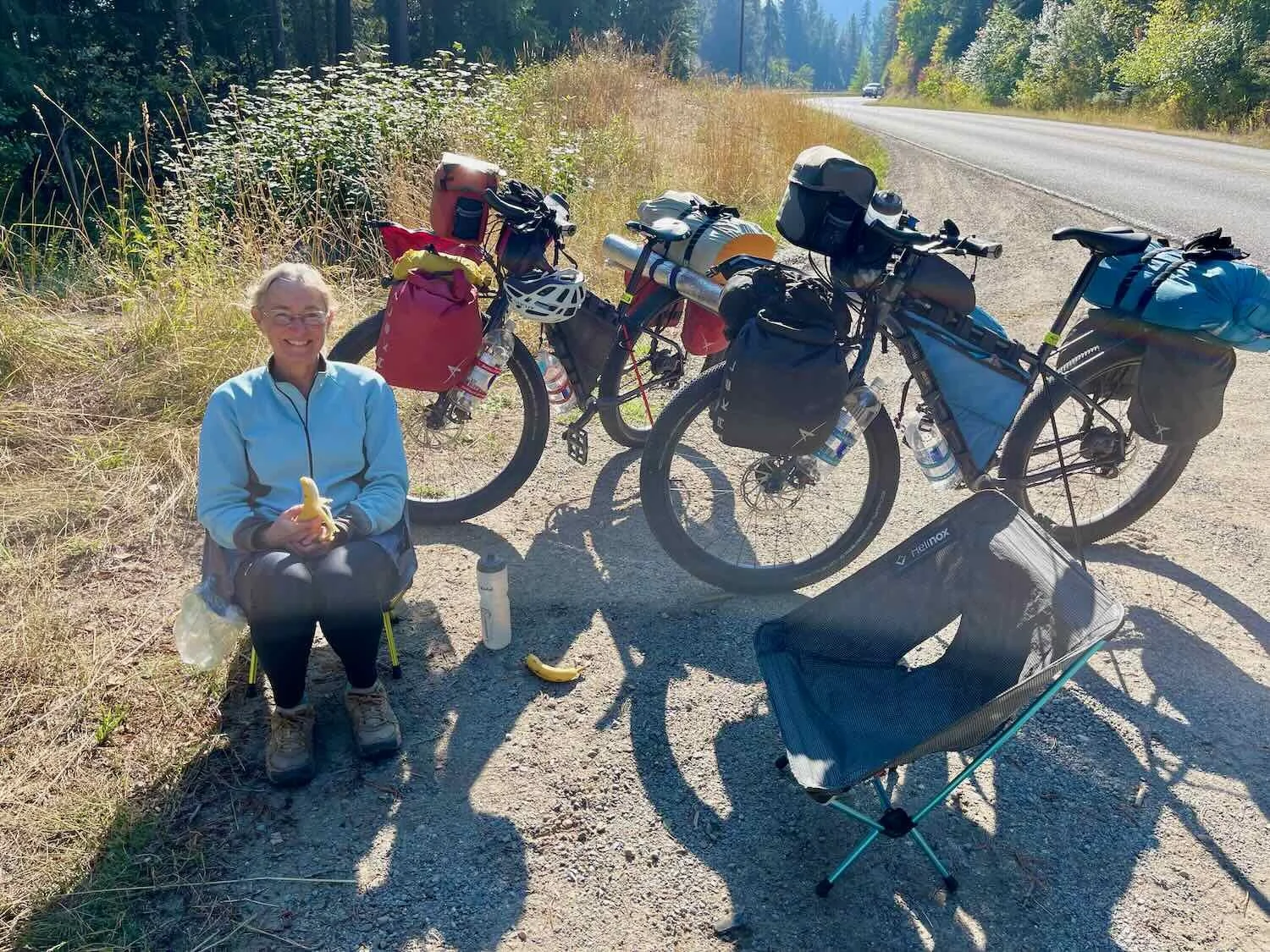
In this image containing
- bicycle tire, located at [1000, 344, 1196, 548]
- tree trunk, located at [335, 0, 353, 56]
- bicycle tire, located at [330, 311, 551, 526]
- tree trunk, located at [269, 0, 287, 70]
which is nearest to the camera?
bicycle tire, located at [1000, 344, 1196, 548]

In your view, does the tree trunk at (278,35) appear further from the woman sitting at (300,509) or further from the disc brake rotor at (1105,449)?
the disc brake rotor at (1105,449)

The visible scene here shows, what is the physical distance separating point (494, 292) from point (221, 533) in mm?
1563

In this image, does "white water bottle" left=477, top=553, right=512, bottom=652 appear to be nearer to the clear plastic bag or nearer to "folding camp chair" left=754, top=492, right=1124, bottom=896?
the clear plastic bag

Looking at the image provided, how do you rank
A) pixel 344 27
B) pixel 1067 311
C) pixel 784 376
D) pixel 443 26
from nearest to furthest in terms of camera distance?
1. pixel 784 376
2. pixel 1067 311
3. pixel 344 27
4. pixel 443 26

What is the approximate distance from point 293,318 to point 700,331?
2.13 metres

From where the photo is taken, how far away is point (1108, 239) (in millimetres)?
2920

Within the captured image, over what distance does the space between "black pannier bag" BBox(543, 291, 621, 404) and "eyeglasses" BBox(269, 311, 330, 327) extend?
4.50 ft

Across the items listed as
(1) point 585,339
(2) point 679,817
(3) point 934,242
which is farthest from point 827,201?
(2) point 679,817

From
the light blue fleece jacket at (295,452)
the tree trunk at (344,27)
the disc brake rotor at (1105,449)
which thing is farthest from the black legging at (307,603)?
the tree trunk at (344,27)

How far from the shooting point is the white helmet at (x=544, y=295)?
3.32 meters

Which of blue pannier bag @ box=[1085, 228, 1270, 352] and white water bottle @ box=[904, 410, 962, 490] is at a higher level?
blue pannier bag @ box=[1085, 228, 1270, 352]

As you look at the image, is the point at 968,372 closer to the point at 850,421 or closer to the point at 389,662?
the point at 850,421

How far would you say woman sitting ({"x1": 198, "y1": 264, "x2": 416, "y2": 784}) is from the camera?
2.26 meters

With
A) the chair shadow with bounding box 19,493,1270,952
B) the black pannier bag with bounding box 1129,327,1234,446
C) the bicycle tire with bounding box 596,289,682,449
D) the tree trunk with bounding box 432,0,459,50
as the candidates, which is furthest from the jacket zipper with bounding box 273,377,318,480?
the tree trunk with bounding box 432,0,459,50
